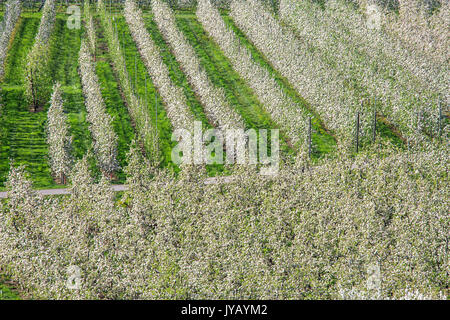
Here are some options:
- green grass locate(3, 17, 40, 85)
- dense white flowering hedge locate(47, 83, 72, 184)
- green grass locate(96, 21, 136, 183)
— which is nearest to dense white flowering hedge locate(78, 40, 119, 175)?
green grass locate(96, 21, 136, 183)

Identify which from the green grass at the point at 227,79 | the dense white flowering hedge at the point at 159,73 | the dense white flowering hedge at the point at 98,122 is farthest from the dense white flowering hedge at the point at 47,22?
the green grass at the point at 227,79

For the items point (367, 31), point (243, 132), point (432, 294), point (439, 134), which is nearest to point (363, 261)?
point (432, 294)

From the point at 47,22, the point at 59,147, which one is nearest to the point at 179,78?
the point at 47,22

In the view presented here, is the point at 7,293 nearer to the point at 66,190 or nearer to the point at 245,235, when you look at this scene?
the point at 66,190

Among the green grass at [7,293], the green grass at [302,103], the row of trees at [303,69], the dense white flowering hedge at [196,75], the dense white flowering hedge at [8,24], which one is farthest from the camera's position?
the dense white flowering hedge at [8,24]

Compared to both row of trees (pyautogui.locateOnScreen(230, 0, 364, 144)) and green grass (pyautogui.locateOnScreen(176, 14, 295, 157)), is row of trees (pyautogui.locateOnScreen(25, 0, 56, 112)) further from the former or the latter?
row of trees (pyautogui.locateOnScreen(230, 0, 364, 144))

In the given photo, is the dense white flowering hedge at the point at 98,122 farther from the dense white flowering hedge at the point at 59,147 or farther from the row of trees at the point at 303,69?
the row of trees at the point at 303,69
